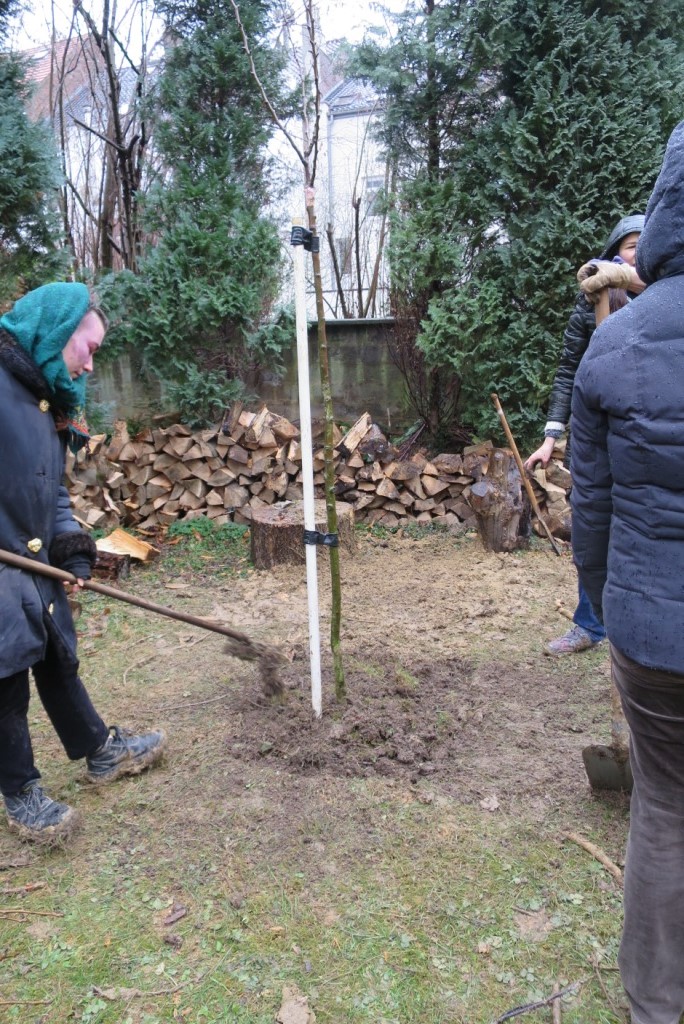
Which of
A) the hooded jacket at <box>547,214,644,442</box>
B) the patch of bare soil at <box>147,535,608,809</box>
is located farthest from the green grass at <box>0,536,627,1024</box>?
the hooded jacket at <box>547,214,644,442</box>

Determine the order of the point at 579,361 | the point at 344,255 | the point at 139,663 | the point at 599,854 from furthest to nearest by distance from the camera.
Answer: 1. the point at 344,255
2. the point at 139,663
3. the point at 579,361
4. the point at 599,854

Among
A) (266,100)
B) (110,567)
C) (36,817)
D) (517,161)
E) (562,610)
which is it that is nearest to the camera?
(36,817)

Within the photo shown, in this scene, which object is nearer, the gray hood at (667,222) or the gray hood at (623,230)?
the gray hood at (667,222)

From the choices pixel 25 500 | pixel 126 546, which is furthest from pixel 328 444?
pixel 126 546

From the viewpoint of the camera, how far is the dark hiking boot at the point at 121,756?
9.52 feet

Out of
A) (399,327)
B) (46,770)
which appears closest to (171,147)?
(399,327)

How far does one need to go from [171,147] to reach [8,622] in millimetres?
5683

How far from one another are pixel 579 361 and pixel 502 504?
6.67ft

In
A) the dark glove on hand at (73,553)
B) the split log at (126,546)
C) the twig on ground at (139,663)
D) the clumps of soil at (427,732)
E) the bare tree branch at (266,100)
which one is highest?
the bare tree branch at (266,100)

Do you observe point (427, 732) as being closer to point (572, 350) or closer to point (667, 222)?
point (572, 350)

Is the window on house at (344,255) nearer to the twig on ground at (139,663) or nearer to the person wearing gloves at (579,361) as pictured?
the person wearing gloves at (579,361)

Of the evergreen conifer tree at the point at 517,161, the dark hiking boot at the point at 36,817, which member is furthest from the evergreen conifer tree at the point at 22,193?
the dark hiking boot at the point at 36,817

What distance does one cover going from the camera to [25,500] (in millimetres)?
2365

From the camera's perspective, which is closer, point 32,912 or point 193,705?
point 32,912
